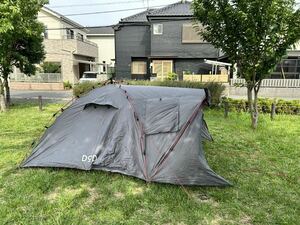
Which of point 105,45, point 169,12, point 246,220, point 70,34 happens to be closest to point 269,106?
point 246,220

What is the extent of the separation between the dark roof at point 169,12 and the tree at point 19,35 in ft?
32.5

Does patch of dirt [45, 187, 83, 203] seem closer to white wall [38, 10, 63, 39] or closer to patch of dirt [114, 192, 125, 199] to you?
patch of dirt [114, 192, 125, 199]

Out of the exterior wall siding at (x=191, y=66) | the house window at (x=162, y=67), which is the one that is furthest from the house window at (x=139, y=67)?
the exterior wall siding at (x=191, y=66)

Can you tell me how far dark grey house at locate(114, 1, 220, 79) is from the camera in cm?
1844

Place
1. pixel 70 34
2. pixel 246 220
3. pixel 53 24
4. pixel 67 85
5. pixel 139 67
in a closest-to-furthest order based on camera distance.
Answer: pixel 246 220
pixel 67 85
pixel 139 67
pixel 53 24
pixel 70 34

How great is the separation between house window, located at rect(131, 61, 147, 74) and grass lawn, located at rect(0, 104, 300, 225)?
52.2ft

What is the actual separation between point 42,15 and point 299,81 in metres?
20.8

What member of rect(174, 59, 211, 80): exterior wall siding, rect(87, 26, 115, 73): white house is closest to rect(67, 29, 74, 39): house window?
rect(87, 26, 115, 73): white house

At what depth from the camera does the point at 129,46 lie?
20.2 metres

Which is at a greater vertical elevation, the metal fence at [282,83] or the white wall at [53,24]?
the white wall at [53,24]

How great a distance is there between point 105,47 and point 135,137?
27.5 metres

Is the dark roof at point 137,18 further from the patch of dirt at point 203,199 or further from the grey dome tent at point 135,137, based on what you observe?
the patch of dirt at point 203,199

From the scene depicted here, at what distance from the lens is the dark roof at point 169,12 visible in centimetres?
1838

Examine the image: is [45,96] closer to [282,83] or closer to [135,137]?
[135,137]
